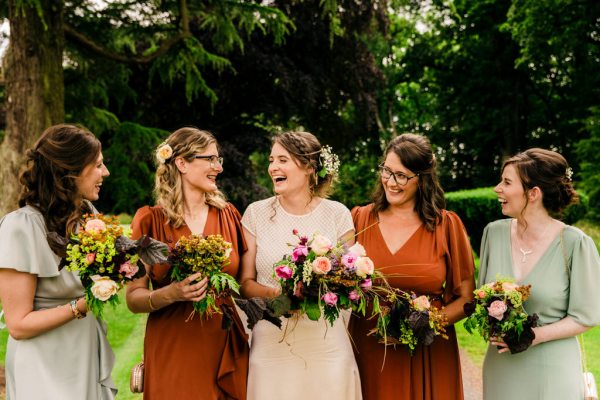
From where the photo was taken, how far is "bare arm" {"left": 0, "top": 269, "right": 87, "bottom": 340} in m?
2.89

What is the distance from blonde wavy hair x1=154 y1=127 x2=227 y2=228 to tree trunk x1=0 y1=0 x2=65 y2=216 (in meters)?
4.36

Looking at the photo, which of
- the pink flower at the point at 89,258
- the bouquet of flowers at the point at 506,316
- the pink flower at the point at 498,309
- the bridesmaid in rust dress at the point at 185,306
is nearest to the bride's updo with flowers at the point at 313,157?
the bridesmaid in rust dress at the point at 185,306

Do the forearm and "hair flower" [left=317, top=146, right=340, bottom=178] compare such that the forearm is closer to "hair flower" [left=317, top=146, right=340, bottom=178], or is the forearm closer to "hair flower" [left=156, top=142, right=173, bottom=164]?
"hair flower" [left=317, top=146, right=340, bottom=178]

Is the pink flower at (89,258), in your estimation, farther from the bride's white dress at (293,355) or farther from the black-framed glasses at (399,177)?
the black-framed glasses at (399,177)

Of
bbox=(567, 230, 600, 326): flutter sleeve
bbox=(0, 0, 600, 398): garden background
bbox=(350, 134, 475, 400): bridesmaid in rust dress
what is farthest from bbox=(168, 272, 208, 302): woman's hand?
bbox=(0, 0, 600, 398): garden background

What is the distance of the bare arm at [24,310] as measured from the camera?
2.89 metres

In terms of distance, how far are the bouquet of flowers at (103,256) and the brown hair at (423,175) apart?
5.79ft

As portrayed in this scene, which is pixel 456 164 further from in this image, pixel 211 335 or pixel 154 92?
pixel 211 335

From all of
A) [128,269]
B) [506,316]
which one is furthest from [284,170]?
[506,316]

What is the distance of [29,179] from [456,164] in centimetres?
2918

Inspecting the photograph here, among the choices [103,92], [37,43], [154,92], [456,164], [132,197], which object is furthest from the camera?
[456,164]

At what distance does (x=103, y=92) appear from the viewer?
366 inches

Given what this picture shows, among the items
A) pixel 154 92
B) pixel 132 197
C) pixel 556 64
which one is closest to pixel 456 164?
pixel 556 64

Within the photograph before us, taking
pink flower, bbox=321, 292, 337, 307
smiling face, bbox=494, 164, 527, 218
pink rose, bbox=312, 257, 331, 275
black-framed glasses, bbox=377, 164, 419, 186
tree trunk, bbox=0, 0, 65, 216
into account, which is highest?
tree trunk, bbox=0, 0, 65, 216
